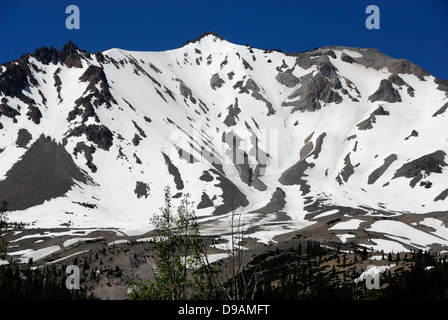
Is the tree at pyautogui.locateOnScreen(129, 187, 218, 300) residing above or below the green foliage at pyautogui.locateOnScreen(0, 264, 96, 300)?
above

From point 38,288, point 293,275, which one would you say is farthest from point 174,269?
point 293,275

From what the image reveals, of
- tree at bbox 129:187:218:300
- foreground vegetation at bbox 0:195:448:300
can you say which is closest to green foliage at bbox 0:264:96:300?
foreground vegetation at bbox 0:195:448:300

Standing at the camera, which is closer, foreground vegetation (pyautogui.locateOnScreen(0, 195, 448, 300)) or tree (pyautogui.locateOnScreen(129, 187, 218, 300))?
tree (pyautogui.locateOnScreen(129, 187, 218, 300))

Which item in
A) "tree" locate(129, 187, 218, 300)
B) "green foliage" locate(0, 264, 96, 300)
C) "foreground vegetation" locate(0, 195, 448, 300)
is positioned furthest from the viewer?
"green foliage" locate(0, 264, 96, 300)

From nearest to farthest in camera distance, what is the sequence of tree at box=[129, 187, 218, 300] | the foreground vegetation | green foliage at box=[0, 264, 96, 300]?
tree at box=[129, 187, 218, 300], the foreground vegetation, green foliage at box=[0, 264, 96, 300]

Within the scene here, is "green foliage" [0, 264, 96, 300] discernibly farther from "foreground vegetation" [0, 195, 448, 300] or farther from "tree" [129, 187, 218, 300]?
"tree" [129, 187, 218, 300]

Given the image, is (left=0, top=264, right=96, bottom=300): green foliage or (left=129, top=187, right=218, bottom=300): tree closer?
(left=129, top=187, right=218, bottom=300): tree

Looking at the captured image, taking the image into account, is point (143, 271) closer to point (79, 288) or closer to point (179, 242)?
point (79, 288)

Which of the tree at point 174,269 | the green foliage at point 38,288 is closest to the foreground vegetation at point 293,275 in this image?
the green foliage at point 38,288

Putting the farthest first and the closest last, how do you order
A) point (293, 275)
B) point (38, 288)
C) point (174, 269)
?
point (293, 275)
point (38, 288)
point (174, 269)

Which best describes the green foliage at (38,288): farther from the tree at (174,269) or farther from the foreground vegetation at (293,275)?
the tree at (174,269)

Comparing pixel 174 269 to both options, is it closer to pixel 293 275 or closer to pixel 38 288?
pixel 38 288
